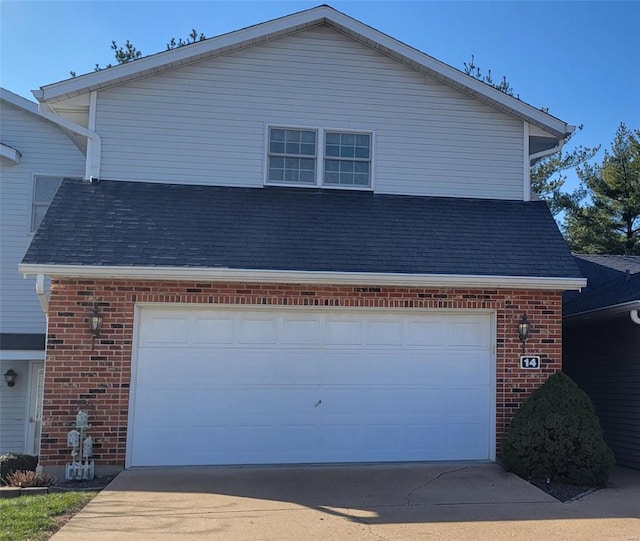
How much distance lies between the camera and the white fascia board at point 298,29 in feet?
33.5

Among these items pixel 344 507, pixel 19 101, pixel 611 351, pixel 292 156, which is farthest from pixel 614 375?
pixel 19 101

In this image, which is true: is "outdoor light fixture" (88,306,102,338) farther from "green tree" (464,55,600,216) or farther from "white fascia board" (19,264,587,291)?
"green tree" (464,55,600,216)

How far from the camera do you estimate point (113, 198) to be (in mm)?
9859

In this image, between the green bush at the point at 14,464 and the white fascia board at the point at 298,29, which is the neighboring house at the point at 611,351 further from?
the green bush at the point at 14,464

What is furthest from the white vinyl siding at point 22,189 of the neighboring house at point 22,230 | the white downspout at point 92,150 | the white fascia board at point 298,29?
the white fascia board at point 298,29

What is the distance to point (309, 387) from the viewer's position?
9211 millimetres

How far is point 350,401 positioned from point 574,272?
3.76 m

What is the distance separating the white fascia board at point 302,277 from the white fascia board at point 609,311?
2.40 feet

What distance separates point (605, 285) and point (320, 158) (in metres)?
5.64

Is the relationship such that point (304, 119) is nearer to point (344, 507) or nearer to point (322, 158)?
point (322, 158)

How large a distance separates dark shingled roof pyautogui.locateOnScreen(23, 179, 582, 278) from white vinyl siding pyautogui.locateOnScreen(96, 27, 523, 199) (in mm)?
340

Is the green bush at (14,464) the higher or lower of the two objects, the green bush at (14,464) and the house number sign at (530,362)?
the lower

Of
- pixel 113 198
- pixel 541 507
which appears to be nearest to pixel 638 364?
pixel 541 507

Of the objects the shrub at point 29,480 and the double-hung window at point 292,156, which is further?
the double-hung window at point 292,156
